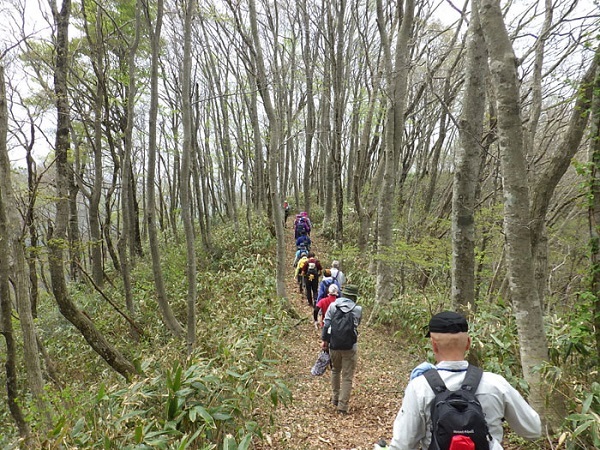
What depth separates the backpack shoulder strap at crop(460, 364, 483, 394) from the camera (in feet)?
6.14

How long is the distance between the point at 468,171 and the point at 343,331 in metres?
3.05

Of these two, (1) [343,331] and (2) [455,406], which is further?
(1) [343,331]

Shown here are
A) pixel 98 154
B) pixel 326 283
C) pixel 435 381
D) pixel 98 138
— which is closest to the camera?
pixel 435 381

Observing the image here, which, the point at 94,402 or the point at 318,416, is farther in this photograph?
the point at 318,416

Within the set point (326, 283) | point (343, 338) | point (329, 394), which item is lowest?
point (329, 394)

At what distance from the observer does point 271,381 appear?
534cm

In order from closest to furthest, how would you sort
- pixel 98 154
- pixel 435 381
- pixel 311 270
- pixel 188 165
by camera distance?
pixel 435 381
pixel 188 165
pixel 311 270
pixel 98 154

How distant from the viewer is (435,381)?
1.89 meters

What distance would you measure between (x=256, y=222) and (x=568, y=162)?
46.5 ft

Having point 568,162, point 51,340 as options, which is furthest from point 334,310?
point 51,340

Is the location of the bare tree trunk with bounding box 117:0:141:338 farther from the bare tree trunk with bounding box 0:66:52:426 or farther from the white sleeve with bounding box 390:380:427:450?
the white sleeve with bounding box 390:380:427:450

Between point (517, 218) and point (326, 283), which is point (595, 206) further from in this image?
point (326, 283)

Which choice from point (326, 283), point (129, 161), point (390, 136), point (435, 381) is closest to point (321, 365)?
point (326, 283)

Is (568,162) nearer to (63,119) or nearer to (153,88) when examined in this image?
(153,88)
